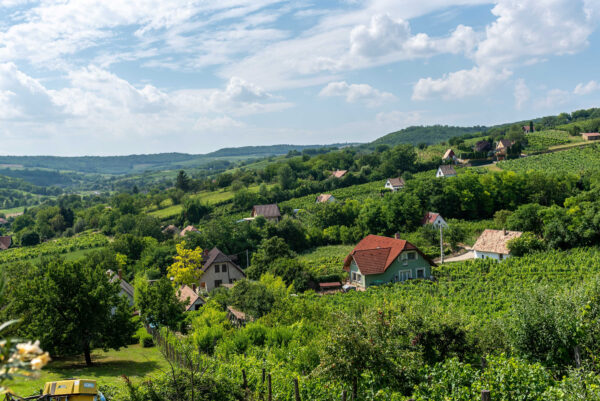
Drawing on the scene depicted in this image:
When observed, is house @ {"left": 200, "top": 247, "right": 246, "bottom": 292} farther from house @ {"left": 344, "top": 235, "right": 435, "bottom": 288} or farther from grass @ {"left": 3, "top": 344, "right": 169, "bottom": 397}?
grass @ {"left": 3, "top": 344, "right": 169, "bottom": 397}

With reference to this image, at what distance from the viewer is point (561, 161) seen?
9000 cm

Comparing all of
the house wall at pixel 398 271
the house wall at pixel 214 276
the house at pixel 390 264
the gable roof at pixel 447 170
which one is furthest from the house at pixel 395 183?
the house wall at pixel 214 276

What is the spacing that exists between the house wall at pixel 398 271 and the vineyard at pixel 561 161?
50.9 m

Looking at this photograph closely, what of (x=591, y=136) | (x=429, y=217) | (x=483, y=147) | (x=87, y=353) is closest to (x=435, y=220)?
(x=429, y=217)

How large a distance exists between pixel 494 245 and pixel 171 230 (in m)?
56.2

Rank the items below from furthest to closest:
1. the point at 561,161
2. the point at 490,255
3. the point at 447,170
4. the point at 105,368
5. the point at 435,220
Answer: the point at 447,170, the point at 561,161, the point at 435,220, the point at 490,255, the point at 105,368

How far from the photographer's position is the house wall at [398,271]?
45.9 metres

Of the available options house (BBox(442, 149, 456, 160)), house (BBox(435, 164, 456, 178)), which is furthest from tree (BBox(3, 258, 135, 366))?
house (BBox(442, 149, 456, 160))

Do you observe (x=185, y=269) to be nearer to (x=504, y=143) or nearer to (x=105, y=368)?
(x=105, y=368)

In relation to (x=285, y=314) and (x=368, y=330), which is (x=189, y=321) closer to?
(x=285, y=314)

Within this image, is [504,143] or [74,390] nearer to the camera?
[74,390]

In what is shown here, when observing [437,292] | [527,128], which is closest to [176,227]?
[437,292]

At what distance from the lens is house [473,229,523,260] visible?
49312 mm

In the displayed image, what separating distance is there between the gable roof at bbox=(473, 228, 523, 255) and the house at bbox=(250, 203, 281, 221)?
40.4 m
